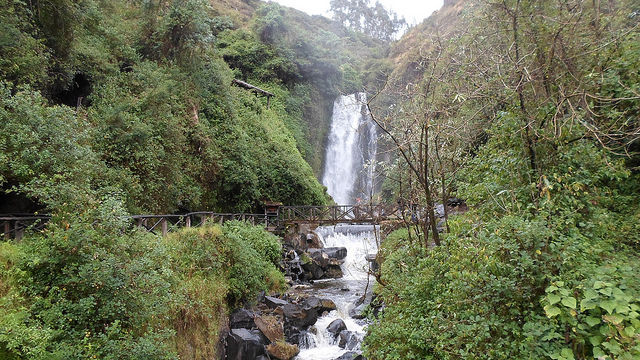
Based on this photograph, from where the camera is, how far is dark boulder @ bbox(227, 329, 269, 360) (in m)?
6.87

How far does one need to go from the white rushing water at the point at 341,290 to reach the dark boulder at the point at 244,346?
113cm

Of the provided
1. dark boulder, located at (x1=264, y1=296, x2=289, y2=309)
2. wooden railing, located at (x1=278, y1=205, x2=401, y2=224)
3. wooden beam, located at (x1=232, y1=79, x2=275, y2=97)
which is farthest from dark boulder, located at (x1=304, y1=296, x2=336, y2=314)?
wooden beam, located at (x1=232, y1=79, x2=275, y2=97)

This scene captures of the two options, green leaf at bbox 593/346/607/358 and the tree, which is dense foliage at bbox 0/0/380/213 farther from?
the tree

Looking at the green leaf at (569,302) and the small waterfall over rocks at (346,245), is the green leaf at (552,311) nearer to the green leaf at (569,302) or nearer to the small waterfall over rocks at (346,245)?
the green leaf at (569,302)

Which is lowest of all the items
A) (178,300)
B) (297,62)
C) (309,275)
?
(309,275)

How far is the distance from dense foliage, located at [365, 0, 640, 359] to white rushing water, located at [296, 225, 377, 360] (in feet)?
6.44

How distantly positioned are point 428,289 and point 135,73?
37.4 feet

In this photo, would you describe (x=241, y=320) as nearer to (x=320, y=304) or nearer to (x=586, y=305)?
(x=320, y=304)

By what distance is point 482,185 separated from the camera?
488 cm

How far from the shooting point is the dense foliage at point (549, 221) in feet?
9.80

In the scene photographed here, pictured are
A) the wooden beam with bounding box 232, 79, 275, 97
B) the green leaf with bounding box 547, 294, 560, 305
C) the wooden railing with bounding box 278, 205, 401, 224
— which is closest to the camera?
the green leaf with bounding box 547, 294, 560, 305

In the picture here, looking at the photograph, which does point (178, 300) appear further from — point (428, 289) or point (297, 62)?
point (297, 62)

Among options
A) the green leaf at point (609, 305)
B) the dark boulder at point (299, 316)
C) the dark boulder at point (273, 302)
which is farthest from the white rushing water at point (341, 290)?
the green leaf at point (609, 305)

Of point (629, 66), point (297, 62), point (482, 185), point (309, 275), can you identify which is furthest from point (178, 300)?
point (297, 62)
